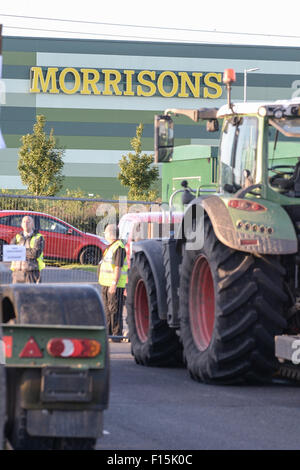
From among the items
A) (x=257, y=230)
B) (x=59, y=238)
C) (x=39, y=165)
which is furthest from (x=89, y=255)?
(x=39, y=165)

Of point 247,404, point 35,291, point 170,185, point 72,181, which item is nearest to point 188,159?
point 170,185

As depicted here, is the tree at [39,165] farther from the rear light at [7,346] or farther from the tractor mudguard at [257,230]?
the rear light at [7,346]

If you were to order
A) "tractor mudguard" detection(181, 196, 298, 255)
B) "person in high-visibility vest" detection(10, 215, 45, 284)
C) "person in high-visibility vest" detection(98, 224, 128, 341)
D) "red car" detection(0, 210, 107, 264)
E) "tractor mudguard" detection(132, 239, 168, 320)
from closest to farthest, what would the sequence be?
"tractor mudguard" detection(181, 196, 298, 255), "tractor mudguard" detection(132, 239, 168, 320), "person in high-visibility vest" detection(98, 224, 128, 341), "person in high-visibility vest" detection(10, 215, 45, 284), "red car" detection(0, 210, 107, 264)

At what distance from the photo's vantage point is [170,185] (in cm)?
3406

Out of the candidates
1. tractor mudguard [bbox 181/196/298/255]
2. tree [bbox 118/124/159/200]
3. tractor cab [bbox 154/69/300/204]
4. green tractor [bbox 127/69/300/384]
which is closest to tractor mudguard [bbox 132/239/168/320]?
green tractor [bbox 127/69/300/384]

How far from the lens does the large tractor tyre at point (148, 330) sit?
12094 millimetres

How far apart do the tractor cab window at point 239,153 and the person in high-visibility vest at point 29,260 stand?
6875 mm

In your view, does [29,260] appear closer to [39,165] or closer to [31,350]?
[31,350]

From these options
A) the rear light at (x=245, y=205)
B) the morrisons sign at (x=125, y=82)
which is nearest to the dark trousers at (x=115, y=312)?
the rear light at (x=245, y=205)

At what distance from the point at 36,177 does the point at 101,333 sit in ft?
147

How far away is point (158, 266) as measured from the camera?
12.1 meters

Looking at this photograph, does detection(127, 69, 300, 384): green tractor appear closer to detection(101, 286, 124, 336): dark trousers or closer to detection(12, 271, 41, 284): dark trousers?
detection(101, 286, 124, 336): dark trousers

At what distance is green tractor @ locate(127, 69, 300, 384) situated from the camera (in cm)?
981

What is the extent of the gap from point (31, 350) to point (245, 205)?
187 inches
